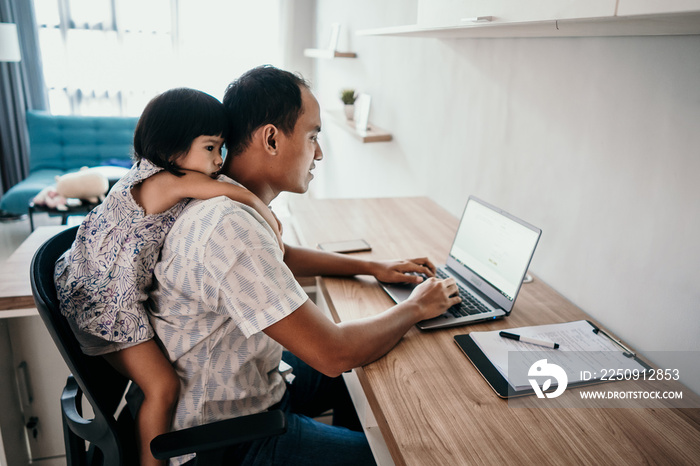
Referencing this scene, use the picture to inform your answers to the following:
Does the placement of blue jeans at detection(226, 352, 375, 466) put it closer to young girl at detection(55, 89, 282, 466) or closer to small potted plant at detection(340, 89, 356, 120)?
young girl at detection(55, 89, 282, 466)

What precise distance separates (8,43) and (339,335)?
14.6ft

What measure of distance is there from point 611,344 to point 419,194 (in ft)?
4.29

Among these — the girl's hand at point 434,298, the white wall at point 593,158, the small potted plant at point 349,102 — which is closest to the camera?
the white wall at point 593,158

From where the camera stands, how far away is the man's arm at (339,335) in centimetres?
91

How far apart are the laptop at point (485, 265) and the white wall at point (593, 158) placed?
206 mm

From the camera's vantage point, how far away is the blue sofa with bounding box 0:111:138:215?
4.21m

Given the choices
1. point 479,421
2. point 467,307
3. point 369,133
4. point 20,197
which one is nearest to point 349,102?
point 369,133

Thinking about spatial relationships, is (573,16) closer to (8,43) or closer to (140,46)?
(8,43)

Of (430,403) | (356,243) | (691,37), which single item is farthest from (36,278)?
(691,37)

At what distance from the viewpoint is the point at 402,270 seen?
1.36m

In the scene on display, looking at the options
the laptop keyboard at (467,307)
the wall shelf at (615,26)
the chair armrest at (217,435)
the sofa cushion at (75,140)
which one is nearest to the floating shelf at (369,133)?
the wall shelf at (615,26)

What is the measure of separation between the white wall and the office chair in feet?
2.74

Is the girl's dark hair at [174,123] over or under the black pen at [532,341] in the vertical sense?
over

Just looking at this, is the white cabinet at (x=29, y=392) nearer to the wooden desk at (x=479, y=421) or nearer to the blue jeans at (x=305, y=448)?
the blue jeans at (x=305, y=448)
